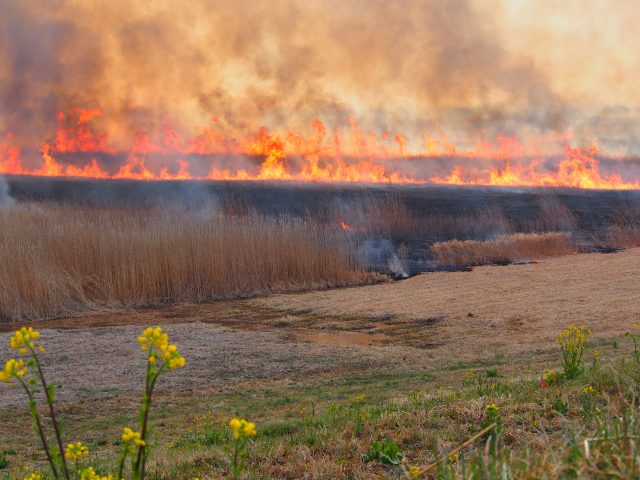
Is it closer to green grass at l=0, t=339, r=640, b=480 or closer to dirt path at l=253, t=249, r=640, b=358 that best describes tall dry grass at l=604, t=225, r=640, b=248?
dirt path at l=253, t=249, r=640, b=358

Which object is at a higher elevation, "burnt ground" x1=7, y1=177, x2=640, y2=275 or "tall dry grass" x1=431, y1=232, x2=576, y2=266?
"burnt ground" x1=7, y1=177, x2=640, y2=275

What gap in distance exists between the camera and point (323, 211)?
27281 mm

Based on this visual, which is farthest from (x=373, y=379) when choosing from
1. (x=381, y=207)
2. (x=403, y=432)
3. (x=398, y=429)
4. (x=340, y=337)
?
(x=381, y=207)

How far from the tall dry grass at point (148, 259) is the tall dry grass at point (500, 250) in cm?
451

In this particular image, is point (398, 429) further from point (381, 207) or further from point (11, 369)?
point (381, 207)

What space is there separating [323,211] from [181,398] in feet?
61.5

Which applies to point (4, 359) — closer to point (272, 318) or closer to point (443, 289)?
point (272, 318)

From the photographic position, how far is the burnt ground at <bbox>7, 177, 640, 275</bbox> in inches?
1017

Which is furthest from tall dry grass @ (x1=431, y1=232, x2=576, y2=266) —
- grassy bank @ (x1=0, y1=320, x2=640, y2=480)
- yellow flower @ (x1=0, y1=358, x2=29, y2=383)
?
Result: yellow flower @ (x1=0, y1=358, x2=29, y2=383)

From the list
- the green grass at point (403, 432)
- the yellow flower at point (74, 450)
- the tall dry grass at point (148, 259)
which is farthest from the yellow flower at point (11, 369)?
the tall dry grass at point (148, 259)

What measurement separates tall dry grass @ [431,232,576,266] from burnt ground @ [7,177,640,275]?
71cm

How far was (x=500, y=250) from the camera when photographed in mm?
25484

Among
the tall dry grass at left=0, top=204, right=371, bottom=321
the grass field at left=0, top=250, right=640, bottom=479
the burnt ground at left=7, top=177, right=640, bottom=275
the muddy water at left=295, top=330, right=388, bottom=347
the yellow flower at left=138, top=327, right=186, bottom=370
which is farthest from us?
the burnt ground at left=7, top=177, right=640, bottom=275

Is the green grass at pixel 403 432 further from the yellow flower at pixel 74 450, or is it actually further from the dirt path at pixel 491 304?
the dirt path at pixel 491 304
